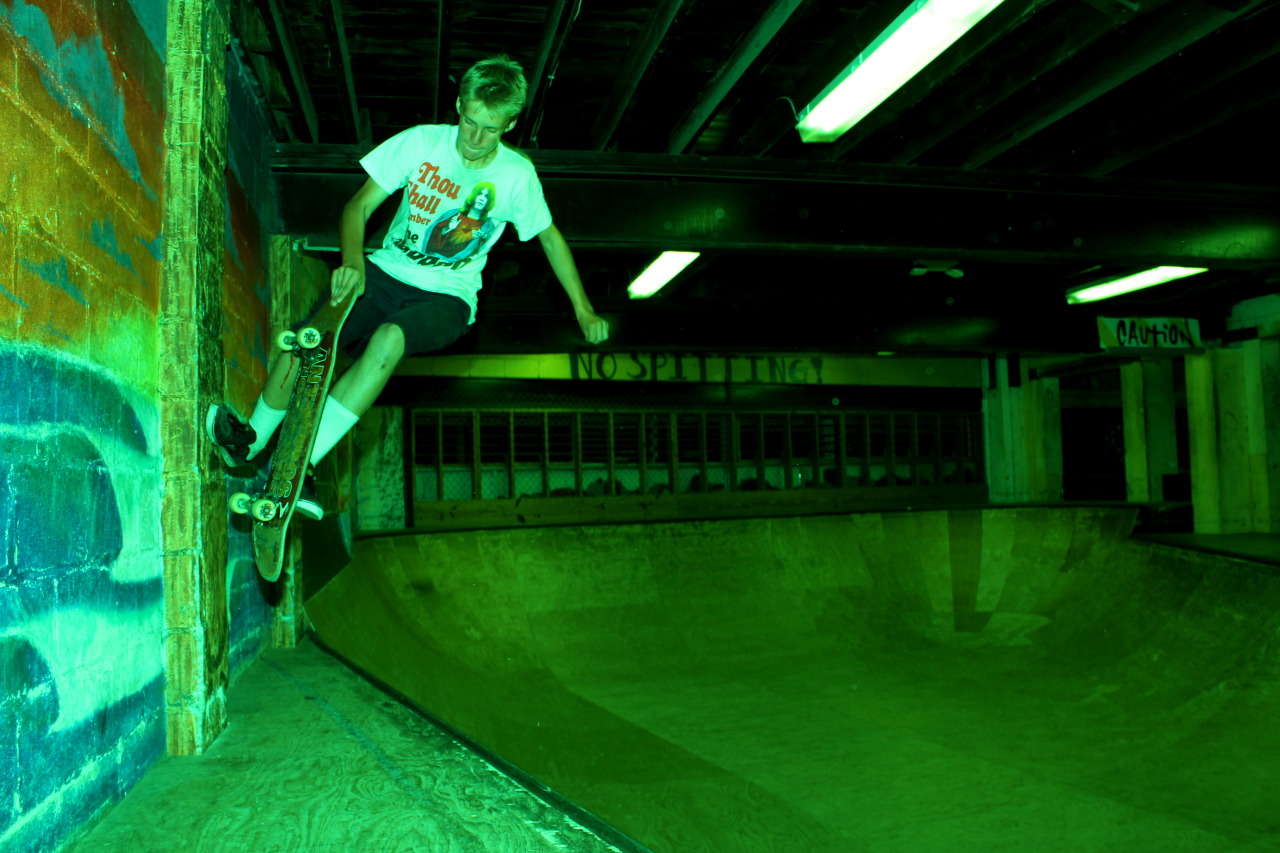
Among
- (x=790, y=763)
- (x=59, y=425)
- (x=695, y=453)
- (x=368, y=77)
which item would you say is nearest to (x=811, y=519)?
(x=695, y=453)

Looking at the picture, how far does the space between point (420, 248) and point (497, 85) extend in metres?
0.80

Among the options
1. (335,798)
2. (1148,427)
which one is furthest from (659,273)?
(1148,427)

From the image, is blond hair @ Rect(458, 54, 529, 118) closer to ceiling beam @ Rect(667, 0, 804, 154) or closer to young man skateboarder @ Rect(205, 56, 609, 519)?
young man skateboarder @ Rect(205, 56, 609, 519)

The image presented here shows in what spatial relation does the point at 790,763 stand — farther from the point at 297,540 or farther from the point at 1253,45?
the point at 1253,45

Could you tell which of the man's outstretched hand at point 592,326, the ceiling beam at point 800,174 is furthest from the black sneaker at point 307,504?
the ceiling beam at point 800,174

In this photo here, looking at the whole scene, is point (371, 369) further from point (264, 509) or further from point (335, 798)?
point (335, 798)

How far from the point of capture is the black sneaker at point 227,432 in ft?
9.41

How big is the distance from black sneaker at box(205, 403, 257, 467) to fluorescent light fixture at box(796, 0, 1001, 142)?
321cm

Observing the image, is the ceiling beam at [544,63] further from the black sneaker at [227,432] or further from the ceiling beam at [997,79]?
the black sneaker at [227,432]

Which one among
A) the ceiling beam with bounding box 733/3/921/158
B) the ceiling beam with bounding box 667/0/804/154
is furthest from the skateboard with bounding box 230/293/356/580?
the ceiling beam with bounding box 733/3/921/158

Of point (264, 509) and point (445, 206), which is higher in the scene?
point (445, 206)

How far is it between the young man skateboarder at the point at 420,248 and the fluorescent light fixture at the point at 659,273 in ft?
12.3

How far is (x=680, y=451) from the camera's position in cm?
1229

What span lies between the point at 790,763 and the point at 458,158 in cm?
353
